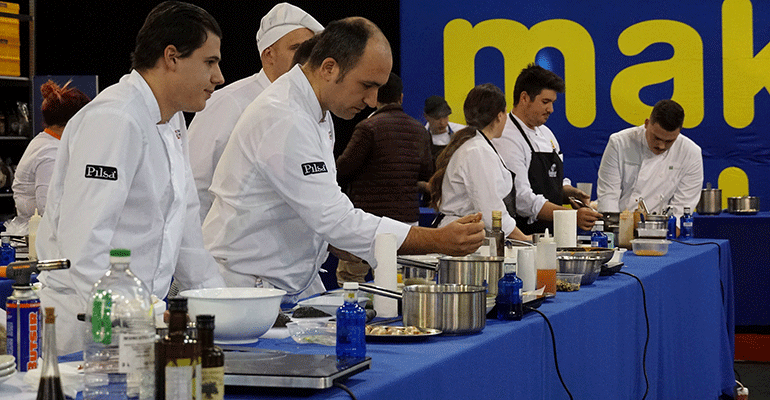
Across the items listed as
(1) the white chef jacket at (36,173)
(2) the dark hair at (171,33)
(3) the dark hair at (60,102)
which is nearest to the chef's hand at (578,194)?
(3) the dark hair at (60,102)

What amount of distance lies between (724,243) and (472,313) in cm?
304

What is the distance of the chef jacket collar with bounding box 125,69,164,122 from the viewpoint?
6.23 ft

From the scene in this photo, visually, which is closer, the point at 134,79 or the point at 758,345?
the point at 134,79

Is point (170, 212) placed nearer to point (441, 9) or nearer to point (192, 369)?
point (192, 369)

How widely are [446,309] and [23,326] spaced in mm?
785

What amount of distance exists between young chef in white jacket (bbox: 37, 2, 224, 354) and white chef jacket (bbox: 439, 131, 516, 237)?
5.41 ft

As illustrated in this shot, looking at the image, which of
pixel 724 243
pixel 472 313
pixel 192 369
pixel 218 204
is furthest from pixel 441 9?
pixel 192 369

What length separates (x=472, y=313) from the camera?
1.74m

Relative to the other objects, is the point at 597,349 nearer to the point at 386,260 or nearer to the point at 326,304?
the point at 386,260

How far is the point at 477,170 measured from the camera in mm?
3559

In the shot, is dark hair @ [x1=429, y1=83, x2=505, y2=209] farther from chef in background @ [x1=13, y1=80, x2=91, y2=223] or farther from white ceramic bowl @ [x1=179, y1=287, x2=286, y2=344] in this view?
white ceramic bowl @ [x1=179, y1=287, x2=286, y2=344]

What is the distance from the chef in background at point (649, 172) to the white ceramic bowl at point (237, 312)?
4291 mm

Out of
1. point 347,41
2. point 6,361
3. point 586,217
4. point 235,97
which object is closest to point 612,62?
point 586,217

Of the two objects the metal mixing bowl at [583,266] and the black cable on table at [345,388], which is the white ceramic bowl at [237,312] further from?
the metal mixing bowl at [583,266]
